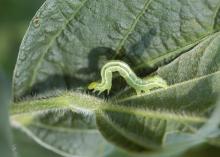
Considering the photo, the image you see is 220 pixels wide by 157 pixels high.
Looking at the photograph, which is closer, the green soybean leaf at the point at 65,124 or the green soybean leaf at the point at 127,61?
the green soybean leaf at the point at 127,61

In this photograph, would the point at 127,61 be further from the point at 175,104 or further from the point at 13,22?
the point at 13,22

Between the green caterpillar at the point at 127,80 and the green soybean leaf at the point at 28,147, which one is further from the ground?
the green caterpillar at the point at 127,80

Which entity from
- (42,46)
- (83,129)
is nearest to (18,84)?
(42,46)

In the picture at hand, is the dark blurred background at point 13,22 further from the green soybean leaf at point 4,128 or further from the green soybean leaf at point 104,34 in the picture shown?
the green soybean leaf at point 4,128

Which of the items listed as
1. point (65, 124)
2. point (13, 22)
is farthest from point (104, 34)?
point (13, 22)

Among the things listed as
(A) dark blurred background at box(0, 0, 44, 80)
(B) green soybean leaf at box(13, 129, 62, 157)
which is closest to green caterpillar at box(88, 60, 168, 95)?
(B) green soybean leaf at box(13, 129, 62, 157)

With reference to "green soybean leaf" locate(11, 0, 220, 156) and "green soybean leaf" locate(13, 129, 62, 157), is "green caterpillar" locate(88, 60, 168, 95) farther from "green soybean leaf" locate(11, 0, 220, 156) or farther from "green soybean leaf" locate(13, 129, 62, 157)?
"green soybean leaf" locate(13, 129, 62, 157)

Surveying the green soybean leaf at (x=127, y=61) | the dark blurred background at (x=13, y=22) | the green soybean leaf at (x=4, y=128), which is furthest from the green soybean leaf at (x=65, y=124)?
the dark blurred background at (x=13, y=22)
